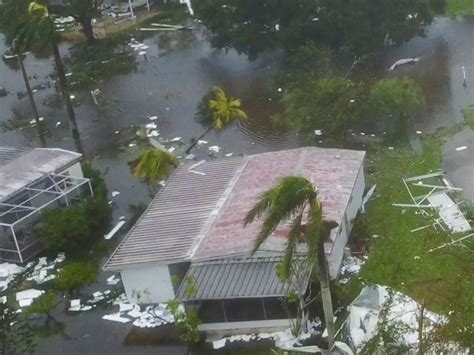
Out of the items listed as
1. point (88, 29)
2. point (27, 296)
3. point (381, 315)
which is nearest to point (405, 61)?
point (88, 29)

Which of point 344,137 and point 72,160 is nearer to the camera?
point 72,160

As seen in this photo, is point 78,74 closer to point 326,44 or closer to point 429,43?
point 326,44

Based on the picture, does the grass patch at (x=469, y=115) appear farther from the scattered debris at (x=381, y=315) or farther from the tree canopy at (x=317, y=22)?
the scattered debris at (x=381, y=315)

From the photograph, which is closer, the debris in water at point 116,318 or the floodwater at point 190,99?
the debris in water at point 116,318

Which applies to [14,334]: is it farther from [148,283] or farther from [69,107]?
[69,107]

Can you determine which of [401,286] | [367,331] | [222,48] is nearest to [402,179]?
[401,286]

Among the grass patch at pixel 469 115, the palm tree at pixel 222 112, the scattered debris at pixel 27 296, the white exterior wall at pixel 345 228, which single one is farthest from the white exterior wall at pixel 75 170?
the grass patch at pixel 469 115
